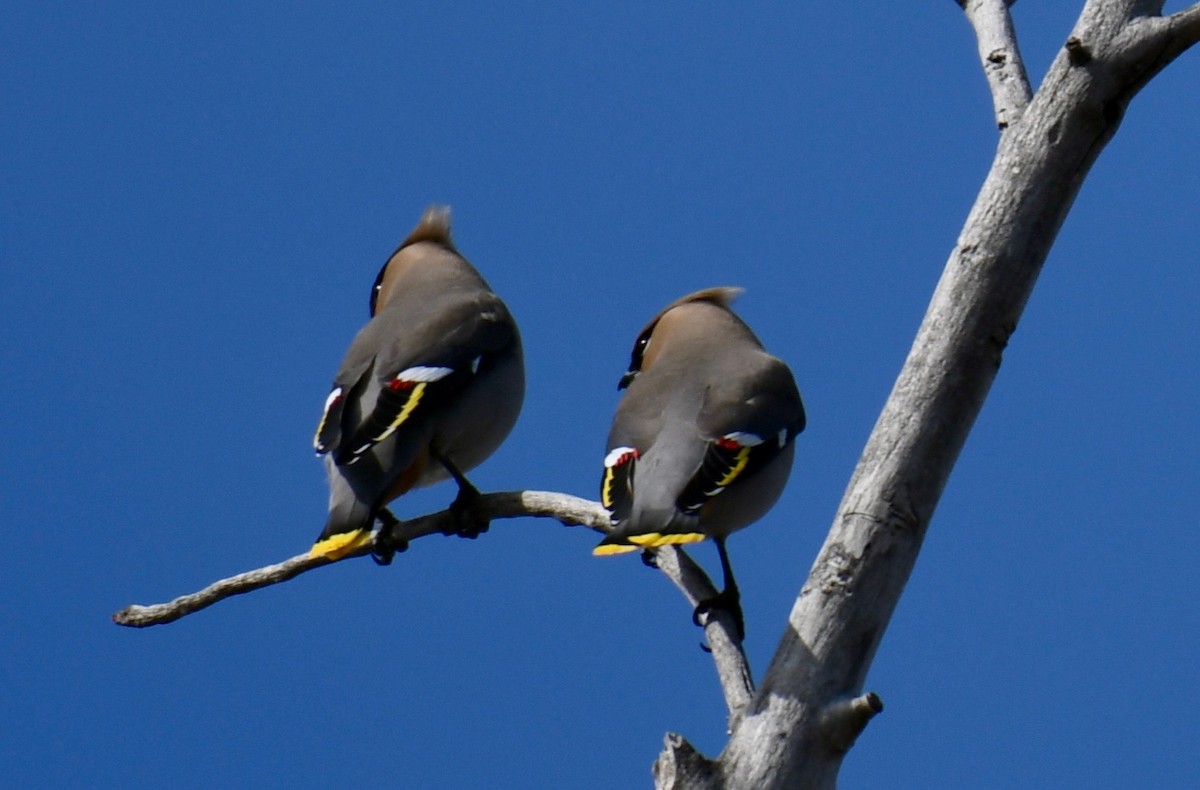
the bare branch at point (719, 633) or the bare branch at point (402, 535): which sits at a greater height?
the bare branch at point (402, 535)

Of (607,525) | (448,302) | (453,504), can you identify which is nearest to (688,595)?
(607,525)

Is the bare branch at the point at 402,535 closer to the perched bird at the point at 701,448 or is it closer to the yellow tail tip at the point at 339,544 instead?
the yellow tail tip at the point at 339,544

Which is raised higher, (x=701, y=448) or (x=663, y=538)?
(x=701, y=448)

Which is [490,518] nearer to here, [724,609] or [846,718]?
[724,609]

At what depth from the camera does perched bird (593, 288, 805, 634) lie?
4438mm

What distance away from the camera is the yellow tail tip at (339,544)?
15.4 ft

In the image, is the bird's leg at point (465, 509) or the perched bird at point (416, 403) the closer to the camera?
the perched bird at point (416, 403)

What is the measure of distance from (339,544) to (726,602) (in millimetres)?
1160

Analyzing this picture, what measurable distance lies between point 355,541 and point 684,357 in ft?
4.22

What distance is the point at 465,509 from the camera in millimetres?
5203

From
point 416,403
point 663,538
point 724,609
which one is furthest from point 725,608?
point 416,403

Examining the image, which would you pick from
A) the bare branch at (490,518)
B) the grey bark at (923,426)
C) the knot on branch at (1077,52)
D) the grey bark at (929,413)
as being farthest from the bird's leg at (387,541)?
the knot on branch at (1077,52)

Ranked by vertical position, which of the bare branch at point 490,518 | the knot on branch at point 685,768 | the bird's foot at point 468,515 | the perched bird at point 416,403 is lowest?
the knot on branch at point 685,768

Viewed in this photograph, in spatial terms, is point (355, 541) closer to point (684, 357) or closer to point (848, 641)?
point (684, 357)
